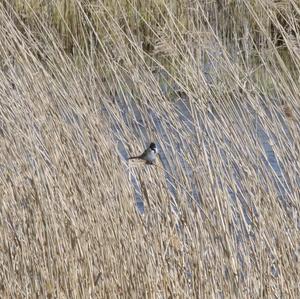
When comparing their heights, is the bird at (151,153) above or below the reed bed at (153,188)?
above

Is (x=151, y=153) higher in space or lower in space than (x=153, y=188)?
higher

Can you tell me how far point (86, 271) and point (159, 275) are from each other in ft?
0.83

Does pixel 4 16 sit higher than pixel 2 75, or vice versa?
pixel 4 16

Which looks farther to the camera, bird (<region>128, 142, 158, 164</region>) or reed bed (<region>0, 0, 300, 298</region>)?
reed bed (<region>0, 0, 300, 298</region>)

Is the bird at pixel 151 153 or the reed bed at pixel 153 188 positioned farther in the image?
the reed bed at pixel 153 188

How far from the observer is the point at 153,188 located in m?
3.08

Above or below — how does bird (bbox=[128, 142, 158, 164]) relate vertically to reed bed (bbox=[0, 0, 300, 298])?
above

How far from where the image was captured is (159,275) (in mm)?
3031

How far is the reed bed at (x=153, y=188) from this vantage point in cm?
300

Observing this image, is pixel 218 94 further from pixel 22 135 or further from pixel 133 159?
pixel 22 135

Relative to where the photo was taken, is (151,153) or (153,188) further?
(153,188)

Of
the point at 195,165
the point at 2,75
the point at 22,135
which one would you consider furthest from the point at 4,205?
the point at 195,165

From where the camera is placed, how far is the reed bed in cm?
300

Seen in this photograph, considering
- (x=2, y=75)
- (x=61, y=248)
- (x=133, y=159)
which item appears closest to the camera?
(x=133, y=159)
